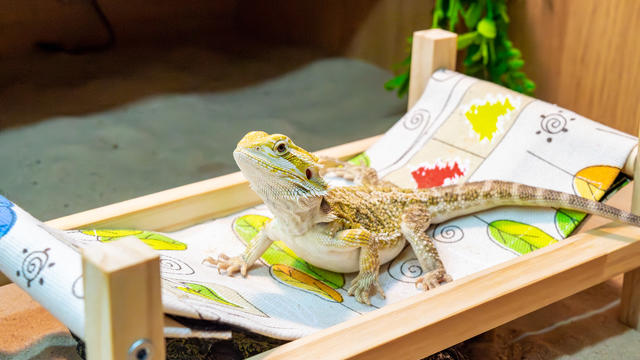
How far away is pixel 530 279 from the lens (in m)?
1.56

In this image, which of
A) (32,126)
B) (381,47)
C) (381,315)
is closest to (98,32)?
(32,126)

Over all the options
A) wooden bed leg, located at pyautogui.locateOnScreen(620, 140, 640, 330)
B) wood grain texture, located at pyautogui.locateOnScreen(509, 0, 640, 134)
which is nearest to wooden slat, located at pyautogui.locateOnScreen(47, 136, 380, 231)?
wooden bed leg, located at pyautogui.locateOnScreen(620, 140, 640, 330)

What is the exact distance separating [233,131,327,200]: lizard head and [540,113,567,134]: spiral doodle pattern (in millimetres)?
861

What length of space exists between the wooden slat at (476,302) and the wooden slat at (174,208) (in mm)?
796

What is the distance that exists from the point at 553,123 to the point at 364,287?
839 millimetres

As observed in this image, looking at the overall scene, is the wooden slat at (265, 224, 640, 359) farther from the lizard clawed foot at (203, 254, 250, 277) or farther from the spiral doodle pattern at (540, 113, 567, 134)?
the lizard clawed foot at (203, 254, 250, 277)

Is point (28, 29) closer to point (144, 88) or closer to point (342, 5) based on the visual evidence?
point (144, 88)

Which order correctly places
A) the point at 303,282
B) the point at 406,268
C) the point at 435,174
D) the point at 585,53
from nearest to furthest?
the point at 303,282
the point at 406,268
the point at 435,174
the point at 585,53

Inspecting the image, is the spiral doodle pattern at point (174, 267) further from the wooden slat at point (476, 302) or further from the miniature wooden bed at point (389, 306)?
the wooden slat at point (476, 302)

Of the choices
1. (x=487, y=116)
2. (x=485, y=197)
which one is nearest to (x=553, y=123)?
(x=487, y=116)

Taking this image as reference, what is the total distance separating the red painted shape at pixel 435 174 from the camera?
2162 millimetres

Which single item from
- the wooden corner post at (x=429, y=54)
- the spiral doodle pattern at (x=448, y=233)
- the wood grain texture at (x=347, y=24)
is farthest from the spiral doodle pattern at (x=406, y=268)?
the wood grain texture at (x=347, y=24)

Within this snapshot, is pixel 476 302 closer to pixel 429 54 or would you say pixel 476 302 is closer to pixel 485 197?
pixel 485 197

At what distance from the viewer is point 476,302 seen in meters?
1.46
